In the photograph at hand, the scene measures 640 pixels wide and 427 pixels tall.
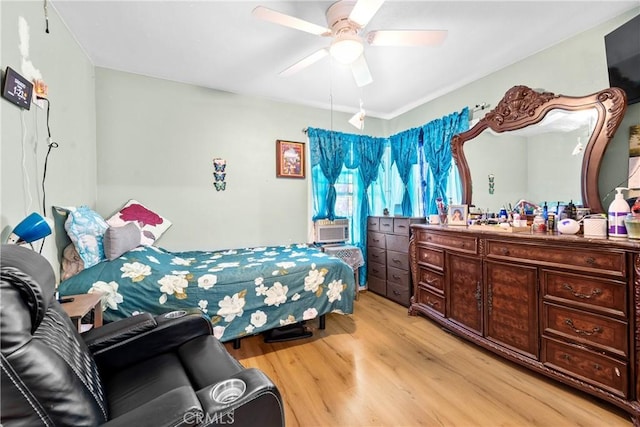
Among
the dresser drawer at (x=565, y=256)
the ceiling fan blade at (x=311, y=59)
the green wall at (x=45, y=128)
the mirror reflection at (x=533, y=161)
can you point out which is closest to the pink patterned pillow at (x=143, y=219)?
the green wall at (x=45, y=128)

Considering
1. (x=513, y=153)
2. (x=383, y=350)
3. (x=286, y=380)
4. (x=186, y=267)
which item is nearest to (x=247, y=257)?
(x=186, y=267)

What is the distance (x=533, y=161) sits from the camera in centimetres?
239

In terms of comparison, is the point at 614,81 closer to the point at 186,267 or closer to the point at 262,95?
the point at 262,95

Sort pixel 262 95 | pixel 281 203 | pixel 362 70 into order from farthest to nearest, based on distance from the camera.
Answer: pixel 281 203, pixel 262 95, pixel 362 70

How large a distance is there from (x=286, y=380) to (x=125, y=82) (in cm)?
323

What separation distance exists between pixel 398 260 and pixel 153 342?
273cm

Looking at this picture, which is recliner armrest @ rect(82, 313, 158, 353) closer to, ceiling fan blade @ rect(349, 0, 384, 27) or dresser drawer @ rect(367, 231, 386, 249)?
ceiling fan blade @ rect(349, 0, 384, 27)

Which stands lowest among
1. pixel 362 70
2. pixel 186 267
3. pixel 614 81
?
pixel 186 267

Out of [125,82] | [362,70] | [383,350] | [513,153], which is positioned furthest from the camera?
[125,82]

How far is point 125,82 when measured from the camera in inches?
113

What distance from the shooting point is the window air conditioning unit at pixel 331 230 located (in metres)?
3.76

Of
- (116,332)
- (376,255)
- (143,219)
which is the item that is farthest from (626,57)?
(143,219)

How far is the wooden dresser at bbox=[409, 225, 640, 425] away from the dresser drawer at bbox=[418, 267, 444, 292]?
0.20 ft

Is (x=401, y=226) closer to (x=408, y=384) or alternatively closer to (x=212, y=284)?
(x=408, y=384)
